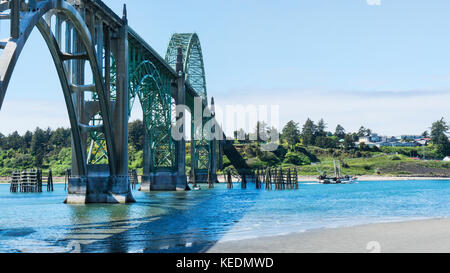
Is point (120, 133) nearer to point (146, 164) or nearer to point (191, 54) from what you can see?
point (146, 164)

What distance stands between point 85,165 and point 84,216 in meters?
6.70

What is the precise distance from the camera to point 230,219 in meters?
29.3

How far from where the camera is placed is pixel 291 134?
186750 millimetres

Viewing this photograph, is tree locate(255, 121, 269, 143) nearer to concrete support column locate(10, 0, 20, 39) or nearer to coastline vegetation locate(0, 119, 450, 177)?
coastline vegetation locate(0, 119, 450, 177)

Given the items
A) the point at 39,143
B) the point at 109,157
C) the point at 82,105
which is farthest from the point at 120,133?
the point at 39,143

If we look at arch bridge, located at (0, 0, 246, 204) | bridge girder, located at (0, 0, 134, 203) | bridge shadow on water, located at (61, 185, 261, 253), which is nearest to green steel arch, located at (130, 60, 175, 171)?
arch bridge, located at (0, 0, 246, 204)

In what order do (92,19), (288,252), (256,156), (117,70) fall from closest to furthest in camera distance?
(288,252) → (92,19) → (117,70) → (256,156)

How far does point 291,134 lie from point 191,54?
93266 mm

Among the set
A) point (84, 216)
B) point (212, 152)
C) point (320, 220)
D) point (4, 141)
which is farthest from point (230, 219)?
point (4, 141)

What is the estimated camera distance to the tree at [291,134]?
607 feet

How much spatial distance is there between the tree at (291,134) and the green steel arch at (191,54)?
279ft

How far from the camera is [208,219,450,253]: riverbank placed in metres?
16.8

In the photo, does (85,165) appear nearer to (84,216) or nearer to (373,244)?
(84,216)

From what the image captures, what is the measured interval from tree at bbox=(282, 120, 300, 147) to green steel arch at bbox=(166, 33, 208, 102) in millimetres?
84992
